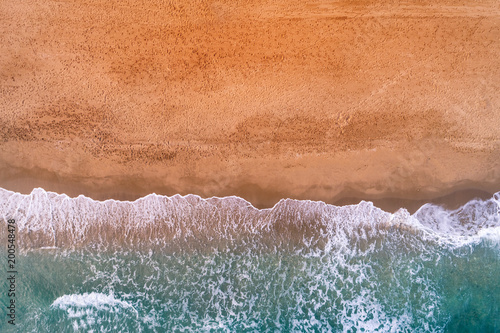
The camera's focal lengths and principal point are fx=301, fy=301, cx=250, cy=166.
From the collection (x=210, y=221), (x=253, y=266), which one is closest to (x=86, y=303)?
(x=210, y=221)

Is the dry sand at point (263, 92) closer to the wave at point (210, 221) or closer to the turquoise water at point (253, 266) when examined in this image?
the wave at point (210, 221)

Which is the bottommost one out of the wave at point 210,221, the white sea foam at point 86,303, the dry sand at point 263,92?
the white sea foam at point 86,303

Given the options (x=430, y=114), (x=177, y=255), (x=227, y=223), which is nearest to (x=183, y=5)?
(x=227, y=223)

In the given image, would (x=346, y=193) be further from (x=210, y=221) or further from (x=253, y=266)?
(x=210, y=221)

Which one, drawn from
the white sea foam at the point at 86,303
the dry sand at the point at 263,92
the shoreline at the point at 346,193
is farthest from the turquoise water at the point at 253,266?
the dry sand at the point at 263,92

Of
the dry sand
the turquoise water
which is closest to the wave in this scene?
the turquoise water

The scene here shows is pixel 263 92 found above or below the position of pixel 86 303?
above
